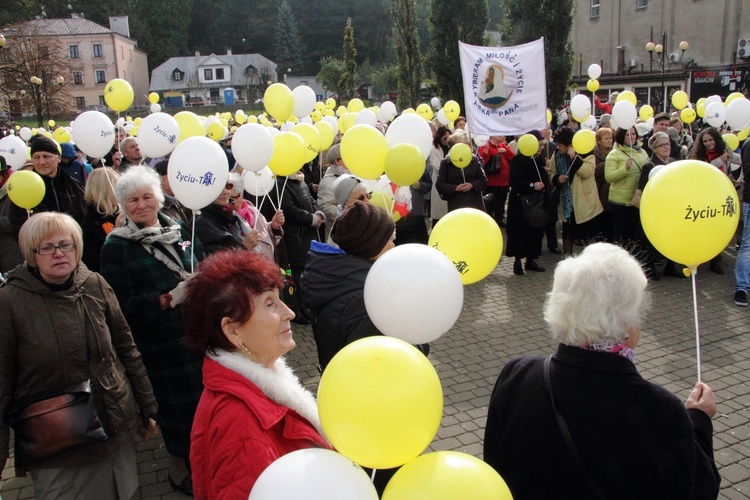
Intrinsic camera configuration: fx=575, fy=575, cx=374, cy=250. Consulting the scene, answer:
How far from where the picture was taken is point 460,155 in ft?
23.2

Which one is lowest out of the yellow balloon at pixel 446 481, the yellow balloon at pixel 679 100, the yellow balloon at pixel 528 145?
the yellow balloon at pixel 446 481

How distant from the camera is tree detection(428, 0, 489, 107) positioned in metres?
28.1

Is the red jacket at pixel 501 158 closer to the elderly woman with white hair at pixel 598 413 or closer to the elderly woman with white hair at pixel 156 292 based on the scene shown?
the elderly woman with white hair at pixel 156 292

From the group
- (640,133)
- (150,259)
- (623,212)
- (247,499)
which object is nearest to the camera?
(247,499)

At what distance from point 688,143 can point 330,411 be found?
1039 centimetres

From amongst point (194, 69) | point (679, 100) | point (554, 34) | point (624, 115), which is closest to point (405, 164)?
point (624, 115)

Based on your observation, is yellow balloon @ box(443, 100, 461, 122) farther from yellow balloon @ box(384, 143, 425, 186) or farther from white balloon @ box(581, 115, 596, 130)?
yellow balloon @ box(384, 143, 425, 186)

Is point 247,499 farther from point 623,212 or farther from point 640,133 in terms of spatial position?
point 640,133

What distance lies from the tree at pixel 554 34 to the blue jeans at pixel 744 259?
17.1 metres

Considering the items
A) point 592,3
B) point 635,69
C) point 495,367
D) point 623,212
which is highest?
point 592,3

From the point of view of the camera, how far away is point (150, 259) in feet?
10.8

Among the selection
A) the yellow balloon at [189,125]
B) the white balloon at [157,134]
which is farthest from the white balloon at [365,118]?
the white balloon at [157,134]

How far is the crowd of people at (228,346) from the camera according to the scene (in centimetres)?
170

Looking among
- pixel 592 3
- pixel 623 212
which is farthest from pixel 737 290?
pixel 592 3
